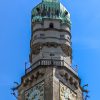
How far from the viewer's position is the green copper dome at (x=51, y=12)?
181ft

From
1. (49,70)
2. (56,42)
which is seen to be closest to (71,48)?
Answer: (56,42)


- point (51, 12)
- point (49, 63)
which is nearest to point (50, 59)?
point (49, 63)

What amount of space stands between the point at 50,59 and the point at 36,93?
345 cm

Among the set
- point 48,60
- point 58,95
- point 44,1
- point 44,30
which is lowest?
point 58,95

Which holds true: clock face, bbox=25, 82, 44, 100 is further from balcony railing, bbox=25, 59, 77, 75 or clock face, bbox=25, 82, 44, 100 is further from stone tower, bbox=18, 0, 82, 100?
balcony railing, bbox=25, 59, 77, 75

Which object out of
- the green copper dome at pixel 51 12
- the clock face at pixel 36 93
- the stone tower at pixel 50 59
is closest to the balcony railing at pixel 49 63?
the stone tower at pixel 50 59

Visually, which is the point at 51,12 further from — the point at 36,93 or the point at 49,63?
the point at 36,93

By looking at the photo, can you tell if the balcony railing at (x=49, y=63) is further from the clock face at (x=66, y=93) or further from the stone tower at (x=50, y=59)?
the clock face at (x=66, y=93)

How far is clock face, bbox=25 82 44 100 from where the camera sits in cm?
4850

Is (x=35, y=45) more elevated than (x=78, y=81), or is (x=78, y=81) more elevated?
(x=35, y=45)

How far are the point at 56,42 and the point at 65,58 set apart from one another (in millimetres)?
1783

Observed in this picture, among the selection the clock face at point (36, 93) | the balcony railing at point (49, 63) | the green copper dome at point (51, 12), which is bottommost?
the clock face at point (36, 93)

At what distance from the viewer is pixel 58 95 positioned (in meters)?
48.2

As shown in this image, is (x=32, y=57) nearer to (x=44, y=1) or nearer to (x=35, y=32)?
(x=35, y=32)
